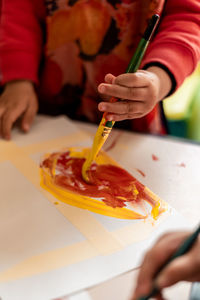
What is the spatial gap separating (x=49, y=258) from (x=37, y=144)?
22 cm

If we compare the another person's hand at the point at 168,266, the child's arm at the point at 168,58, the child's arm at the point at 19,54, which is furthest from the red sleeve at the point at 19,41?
the another person's hand at the point at 168,266

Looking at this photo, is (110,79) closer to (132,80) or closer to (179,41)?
(132,80)

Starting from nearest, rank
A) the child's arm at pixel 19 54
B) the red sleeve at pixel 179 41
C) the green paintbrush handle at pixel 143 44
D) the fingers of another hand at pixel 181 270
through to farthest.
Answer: the fingers of another hand at pixel 181 270 → the green paintbrush handle at pixel 143 44 → the red sleeve at pixel 179 41 → the child's arm at pixel 19 54

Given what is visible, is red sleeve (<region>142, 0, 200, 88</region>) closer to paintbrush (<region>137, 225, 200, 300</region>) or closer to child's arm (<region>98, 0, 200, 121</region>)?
child's arm (<region>98, 0, 200, 121</region>)

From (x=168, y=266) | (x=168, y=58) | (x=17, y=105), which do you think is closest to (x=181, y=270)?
(x=168, y=266)

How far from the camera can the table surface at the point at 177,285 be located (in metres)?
0.29

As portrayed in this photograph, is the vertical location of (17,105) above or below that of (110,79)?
below

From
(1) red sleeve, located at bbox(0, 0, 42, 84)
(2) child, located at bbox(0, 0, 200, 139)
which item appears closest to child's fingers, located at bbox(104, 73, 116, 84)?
(2) child, located at bbox(0, 0, 200, 139)

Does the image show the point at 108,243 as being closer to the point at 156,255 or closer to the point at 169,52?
the point at 156,255

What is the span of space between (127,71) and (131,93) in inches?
1.0

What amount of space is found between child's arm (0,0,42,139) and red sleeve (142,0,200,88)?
23 cm

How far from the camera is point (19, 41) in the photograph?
611 mm

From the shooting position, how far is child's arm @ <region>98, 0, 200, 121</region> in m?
0.41

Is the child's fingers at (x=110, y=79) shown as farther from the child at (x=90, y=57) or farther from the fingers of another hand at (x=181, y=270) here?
the fingers of another hand at (x=181, y=270)
